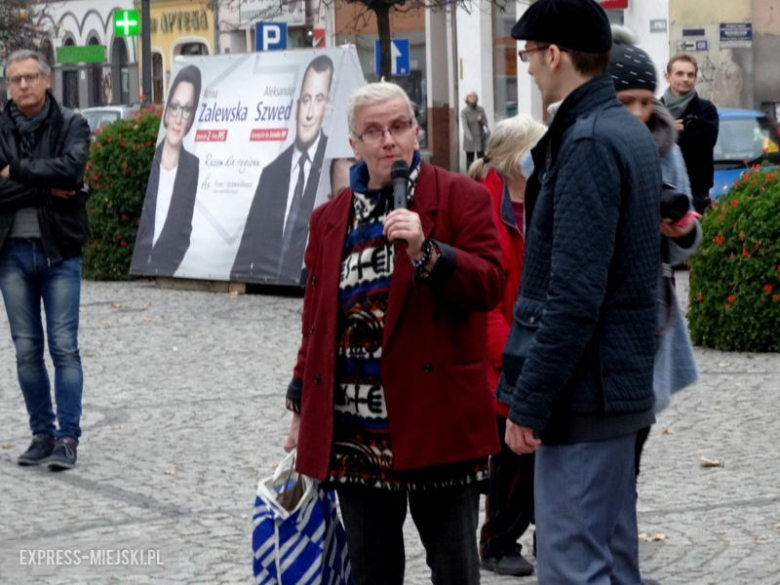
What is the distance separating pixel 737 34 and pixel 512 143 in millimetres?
29083

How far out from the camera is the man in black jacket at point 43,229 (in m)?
8.14

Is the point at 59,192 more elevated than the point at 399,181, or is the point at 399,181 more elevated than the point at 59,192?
the point at 399,181

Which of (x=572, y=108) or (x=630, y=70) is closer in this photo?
(x=572, y=108)

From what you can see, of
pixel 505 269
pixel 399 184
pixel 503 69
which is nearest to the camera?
pixel 399 184

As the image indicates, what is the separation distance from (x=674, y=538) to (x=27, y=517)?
8.54 feet

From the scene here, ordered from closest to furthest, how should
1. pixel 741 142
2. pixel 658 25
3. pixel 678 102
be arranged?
pixel 678 102, pixel 741 142, pixel 658 25

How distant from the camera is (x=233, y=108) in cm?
1619

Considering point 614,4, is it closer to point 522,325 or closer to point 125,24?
point 125,24

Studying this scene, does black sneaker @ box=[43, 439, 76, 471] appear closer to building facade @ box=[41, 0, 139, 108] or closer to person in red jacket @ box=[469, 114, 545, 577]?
person in red jacket @ box=[469, 114, 545, 577]

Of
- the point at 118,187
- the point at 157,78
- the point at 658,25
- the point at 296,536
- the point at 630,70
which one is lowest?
the point at 296,536

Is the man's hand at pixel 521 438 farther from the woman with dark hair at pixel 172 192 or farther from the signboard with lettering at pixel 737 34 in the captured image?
the signboard with lettering at pixel 737 34

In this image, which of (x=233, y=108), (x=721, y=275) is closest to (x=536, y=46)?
(x=721, y=275)

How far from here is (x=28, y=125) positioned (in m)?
8.27

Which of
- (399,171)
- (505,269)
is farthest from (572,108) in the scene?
(505,269)
